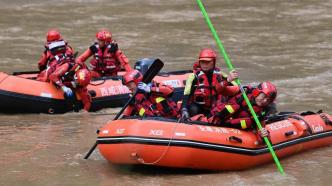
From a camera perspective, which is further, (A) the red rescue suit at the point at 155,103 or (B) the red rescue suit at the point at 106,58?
(B) the red rescue suit at the point at 106,58

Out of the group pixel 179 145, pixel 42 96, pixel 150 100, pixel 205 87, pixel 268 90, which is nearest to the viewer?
pixel 179 145

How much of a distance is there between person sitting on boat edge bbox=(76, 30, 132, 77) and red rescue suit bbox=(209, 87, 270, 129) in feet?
11.6

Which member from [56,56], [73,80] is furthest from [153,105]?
[56,56]

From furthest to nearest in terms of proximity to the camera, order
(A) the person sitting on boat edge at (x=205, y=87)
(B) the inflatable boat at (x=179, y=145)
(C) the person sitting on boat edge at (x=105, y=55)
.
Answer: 1. (C) the person sitting on boat edge at (x=105, y=55)
2. (A) the person sitting on boat edge at (x=205, y=87)
3. (B) the inflatable boat at (x=179, y=145)

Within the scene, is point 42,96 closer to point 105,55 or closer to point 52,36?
point 52,36

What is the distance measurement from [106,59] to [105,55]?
7cm

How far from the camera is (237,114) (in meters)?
7.64

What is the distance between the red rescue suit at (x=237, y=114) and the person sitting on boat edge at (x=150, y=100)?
46 cm

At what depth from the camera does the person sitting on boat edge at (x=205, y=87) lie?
26.3ft

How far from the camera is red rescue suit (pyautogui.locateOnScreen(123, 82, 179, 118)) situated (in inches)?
301

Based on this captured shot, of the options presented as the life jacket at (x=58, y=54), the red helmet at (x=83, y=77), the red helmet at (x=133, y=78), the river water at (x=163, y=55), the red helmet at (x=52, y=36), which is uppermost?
the red helmet at (x=52, y=36)

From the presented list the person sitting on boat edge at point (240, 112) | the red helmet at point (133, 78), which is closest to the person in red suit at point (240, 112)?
the person sitting on boat edge at point (240, 112)

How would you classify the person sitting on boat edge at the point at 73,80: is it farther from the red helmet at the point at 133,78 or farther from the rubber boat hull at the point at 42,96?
the red helmet at the point at 133,78

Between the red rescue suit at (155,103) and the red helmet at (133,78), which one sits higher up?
the red helmet at (133,78)
